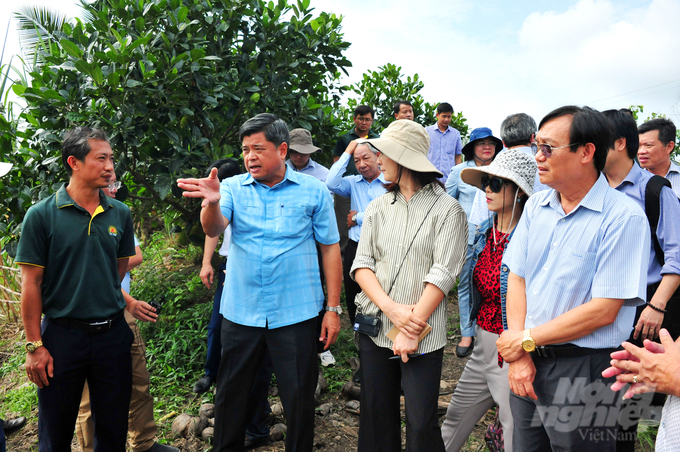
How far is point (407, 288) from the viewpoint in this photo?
243 centimetres

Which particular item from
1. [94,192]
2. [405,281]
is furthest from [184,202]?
[405,281]

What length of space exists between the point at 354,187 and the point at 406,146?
1955 millimetres

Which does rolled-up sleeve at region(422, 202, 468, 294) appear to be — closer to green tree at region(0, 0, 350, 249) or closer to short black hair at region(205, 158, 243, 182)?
short black hair at region(205, 158, 243, 182)

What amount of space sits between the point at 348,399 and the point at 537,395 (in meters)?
2.25

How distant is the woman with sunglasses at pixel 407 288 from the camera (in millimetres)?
2332

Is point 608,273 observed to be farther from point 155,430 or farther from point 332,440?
point 155,430

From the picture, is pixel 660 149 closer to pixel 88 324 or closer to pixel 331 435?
pixel 331 435

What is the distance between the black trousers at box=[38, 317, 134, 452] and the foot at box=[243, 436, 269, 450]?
0.86 metres

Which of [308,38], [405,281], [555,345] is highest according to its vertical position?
[308,38]

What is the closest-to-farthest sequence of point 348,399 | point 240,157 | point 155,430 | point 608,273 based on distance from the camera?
point 608,273, point 155,430, point 348,399, point 240,157

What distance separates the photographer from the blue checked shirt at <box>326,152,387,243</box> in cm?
431

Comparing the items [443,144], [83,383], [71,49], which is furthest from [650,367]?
[443,144]

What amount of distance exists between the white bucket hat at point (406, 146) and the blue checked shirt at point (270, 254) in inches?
23.5

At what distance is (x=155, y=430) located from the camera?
3318 millimetres
